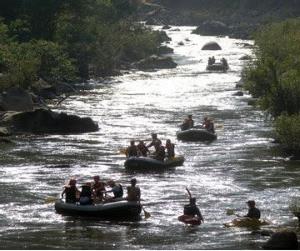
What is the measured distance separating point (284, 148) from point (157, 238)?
50.3 feet

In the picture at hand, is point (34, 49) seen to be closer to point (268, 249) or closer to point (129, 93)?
point (129, 93)

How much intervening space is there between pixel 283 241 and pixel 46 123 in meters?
24.4

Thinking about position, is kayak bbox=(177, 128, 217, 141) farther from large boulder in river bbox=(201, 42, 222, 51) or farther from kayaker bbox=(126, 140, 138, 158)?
large boulder in river bbox=(201, 42, 222, 51)

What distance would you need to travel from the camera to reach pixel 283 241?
77.1 ft

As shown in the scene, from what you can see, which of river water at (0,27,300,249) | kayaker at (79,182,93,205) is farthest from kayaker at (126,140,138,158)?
kayaker at (79,182,93,205)

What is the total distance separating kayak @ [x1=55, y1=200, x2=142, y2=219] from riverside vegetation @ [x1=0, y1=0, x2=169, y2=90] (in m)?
25.8

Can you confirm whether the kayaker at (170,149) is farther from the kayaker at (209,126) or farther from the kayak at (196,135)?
the kayaker at (209,126)

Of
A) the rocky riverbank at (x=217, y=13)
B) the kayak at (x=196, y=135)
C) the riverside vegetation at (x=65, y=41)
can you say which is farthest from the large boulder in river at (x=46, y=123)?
the rocky riverbank at (x=217, y=13)

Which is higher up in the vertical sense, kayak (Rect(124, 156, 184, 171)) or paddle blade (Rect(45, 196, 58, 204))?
kayak (Rect(124, 156, 184, 171))

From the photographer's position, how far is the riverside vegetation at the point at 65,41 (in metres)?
56.4

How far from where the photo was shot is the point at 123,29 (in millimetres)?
92375

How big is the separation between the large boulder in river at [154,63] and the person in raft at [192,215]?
2162 inches

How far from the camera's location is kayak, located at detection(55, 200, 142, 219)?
92.8ft

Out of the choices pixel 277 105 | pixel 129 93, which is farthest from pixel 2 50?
pixel 277 105
